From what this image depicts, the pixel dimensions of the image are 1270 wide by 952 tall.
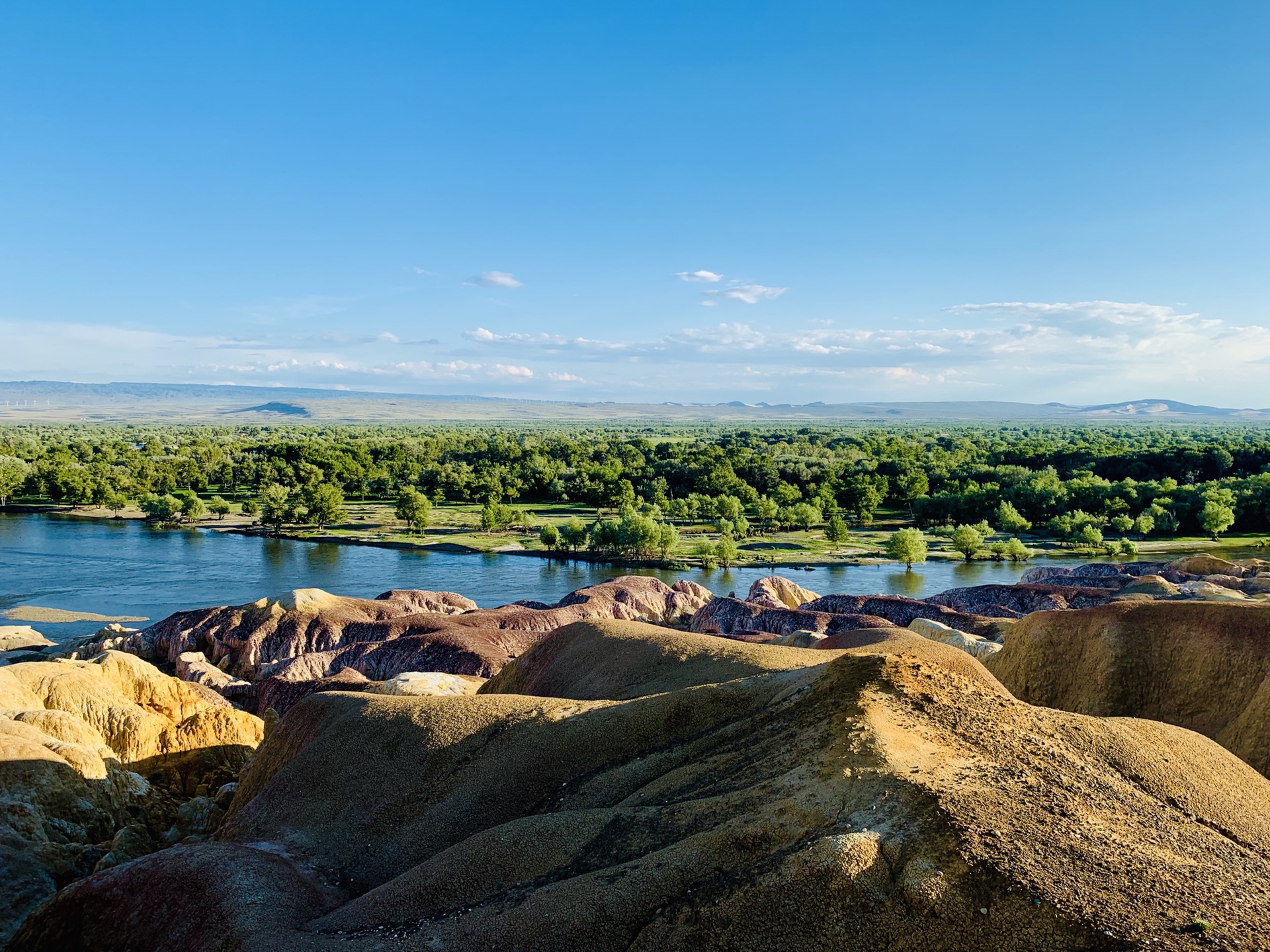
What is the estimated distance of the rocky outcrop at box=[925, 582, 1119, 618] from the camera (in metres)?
52.8

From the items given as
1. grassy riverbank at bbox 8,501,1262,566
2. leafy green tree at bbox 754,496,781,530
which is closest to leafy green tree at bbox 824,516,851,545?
grassy riverbank at bbox 8,501,1262,566

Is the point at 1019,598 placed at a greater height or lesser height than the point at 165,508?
greater

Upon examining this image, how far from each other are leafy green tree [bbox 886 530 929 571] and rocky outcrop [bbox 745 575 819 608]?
104ft

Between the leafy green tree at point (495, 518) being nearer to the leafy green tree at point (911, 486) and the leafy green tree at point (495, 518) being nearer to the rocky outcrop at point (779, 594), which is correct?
the rocky outcrop at point (779, 594)

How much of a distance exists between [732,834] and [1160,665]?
18420 mm

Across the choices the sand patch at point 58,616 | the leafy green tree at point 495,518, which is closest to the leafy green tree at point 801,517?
the leafy green tree at point 495,518

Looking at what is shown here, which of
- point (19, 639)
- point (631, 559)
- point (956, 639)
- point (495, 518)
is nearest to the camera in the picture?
point (956, 639)

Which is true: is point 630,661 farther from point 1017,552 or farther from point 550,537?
point 1017,552

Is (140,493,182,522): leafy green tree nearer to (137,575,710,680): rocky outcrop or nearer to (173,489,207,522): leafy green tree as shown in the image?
(173,489,207,522): leafy green tree

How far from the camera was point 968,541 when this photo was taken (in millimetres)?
97062

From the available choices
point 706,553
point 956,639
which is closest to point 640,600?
point 956,639

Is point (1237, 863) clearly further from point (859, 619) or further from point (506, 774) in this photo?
point (859, 619)

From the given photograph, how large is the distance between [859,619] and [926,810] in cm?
3626

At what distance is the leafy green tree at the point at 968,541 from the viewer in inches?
3821
